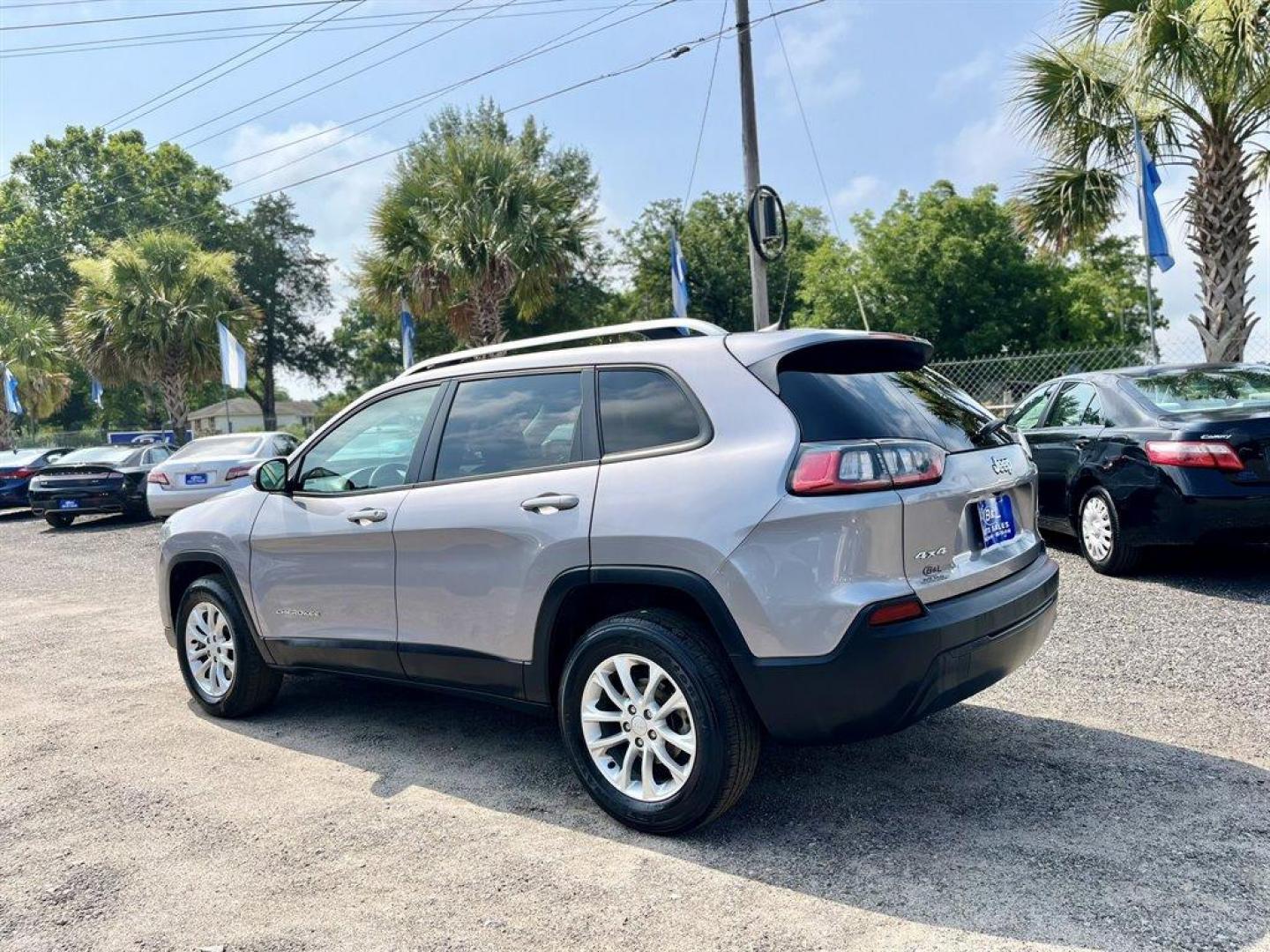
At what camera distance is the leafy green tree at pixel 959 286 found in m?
39.8

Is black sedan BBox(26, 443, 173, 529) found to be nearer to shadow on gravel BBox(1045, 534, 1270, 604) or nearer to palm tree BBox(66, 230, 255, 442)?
palm tree BBox(66, 230, 255, 442)

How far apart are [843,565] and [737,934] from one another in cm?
109

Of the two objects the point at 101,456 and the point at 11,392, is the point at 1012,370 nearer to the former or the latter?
the point at 101,456

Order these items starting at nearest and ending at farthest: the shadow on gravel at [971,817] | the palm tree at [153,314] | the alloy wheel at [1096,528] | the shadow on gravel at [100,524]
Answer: the shadow on gravel at [971,817] → the alloy wheel at [1096,528] → the shadow on gravel at [100,524] → the palm tree at [153,314]

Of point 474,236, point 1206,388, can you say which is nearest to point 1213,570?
point 1206,388

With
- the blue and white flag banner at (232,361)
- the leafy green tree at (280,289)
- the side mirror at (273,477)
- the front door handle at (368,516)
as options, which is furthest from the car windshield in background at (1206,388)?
the leafy green tree at (280,289)

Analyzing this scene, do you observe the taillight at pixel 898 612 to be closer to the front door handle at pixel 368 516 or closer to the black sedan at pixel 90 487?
the front door handle at pixel 368 516

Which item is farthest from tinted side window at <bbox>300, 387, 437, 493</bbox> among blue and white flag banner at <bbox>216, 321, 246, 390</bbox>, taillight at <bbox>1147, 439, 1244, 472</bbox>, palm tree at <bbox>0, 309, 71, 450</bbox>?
palm tree at <bbox>0, 309, 71, 450</bbox>

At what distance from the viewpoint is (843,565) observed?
291 cm

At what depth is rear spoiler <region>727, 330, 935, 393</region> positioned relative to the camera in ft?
10.6

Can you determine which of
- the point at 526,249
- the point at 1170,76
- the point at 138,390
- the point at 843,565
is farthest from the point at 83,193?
the point at 843,565

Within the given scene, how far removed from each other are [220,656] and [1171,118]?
1190 cm

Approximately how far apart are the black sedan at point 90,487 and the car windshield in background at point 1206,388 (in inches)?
576

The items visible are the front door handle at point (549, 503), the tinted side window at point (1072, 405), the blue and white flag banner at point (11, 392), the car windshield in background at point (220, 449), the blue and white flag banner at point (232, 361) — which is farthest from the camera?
the blue and white flag banner at point (11, 392)
